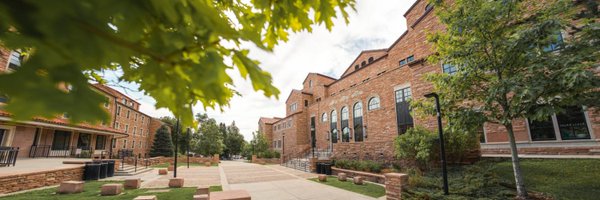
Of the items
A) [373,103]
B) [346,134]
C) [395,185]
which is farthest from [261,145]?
[395,185]

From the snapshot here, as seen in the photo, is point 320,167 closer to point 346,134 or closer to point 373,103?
point 373,103

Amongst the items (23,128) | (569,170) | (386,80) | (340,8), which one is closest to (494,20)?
(569,170)

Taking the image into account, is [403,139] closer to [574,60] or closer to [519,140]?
[519,140]

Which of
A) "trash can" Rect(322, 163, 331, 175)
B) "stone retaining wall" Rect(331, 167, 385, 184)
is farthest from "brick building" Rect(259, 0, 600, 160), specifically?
"stone retaining wall" Rect(331, 167, 385, 184)

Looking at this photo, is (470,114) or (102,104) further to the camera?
(470,114)

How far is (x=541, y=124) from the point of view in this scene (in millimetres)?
10609

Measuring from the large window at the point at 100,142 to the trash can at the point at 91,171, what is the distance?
18.0 meters

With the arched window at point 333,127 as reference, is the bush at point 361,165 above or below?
below

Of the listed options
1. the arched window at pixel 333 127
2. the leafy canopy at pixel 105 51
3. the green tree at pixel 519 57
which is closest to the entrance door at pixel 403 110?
the arched window at pixel 333 127

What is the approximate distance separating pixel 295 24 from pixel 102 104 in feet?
4.63

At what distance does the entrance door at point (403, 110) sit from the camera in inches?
653

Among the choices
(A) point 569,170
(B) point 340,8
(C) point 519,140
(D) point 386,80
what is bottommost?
(A) point 569,170

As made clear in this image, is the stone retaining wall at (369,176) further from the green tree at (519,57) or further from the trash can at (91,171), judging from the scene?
the trash can at (91,171)

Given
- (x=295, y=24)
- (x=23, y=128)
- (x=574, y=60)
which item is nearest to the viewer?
(x=295, y=24)
